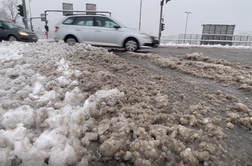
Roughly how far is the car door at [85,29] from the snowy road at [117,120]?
4.95m

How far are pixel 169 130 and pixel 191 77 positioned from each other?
2663mm

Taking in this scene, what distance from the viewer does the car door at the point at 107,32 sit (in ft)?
27.0

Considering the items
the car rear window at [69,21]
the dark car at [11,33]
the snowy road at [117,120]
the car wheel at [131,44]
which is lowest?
the snowy road at [117,120]

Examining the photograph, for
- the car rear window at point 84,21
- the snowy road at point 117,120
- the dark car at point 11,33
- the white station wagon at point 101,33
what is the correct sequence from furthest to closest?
the dark car at point 11,33 < the car rear window at point 84,21 < the white station wagon at point 101,33 < the snowy road at point 117,120

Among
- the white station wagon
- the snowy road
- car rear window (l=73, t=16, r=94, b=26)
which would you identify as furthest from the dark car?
the snowy road

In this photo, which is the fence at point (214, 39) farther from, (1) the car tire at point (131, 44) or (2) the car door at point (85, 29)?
(2) the car door at point (85, 29)

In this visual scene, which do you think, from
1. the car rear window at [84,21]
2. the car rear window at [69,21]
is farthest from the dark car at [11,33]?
the car rear window at [84,21]

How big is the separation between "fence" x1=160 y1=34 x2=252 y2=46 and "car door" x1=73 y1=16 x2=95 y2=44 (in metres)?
12.2

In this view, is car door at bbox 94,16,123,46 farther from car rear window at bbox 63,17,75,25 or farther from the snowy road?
the snowy road

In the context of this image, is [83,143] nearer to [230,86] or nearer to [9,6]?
[230,86]

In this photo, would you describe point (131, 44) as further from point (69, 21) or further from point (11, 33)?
point (11, 33)

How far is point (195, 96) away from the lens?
3.04 metres

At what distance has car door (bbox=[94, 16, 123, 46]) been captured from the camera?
8.22 m

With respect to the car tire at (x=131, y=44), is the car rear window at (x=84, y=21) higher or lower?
higher
